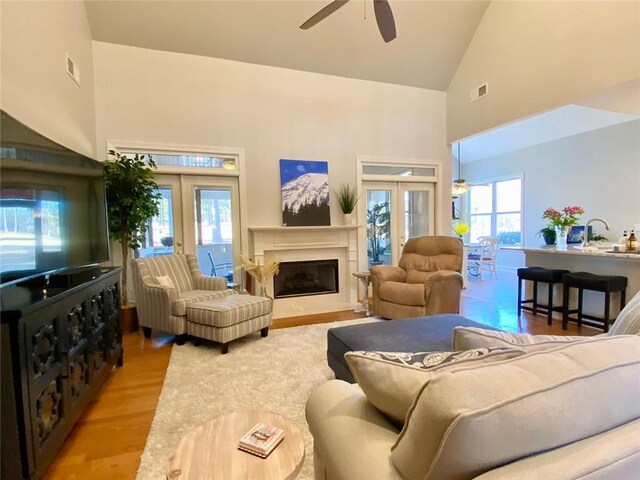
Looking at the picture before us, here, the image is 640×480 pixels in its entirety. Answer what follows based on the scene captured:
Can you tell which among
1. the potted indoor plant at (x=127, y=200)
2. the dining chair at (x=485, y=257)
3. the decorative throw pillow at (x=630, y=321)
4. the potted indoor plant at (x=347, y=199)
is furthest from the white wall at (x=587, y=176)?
the potted indoor plant at (x=127, y=200)

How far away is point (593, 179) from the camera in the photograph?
6.12 m

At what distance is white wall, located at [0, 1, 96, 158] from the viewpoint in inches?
87.0

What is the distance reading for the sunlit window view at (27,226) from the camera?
5.00ft

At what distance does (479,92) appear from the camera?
16.0 feet

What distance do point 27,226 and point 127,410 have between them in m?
1.32

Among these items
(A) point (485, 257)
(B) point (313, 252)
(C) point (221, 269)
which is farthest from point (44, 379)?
(A) point (485, 257)

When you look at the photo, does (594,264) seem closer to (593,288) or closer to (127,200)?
(593,288)

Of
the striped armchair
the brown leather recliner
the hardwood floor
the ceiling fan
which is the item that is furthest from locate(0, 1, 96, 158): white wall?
the brown leather recliner

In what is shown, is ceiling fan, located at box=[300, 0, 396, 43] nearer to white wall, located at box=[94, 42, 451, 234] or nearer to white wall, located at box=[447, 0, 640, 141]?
white wall, located at box=[94, 42, 451, 234]

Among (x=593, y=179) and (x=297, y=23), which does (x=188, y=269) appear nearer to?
(x=297, y=23)

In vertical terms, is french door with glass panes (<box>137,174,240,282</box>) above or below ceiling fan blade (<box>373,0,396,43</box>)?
below

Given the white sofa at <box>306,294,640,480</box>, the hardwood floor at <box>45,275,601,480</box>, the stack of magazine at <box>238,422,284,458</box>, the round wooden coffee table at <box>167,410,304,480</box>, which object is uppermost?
the white sofa at <box>306,294,640,480</box>

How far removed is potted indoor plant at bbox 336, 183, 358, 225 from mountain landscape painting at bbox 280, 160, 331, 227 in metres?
0.23

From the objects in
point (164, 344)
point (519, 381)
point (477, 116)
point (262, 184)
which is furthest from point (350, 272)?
point (519, 381)
